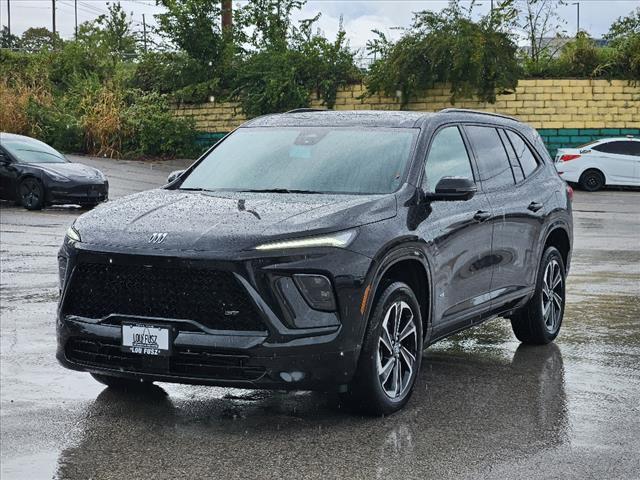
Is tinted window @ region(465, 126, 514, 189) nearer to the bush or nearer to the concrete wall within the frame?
the concrete wall

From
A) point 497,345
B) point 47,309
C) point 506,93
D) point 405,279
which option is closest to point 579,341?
point 497,345

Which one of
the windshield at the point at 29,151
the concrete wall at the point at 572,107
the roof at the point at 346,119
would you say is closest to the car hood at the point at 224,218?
the roof at the point at 346,119

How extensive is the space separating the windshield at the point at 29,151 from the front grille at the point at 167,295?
18332 millimetres

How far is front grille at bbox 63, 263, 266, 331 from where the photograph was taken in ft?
20.5

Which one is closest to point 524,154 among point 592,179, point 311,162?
point 311,162

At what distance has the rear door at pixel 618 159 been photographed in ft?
105

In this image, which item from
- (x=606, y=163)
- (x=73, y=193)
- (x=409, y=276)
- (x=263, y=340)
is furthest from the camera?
(x=606, y=163)

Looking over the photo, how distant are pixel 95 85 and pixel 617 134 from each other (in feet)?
53.5

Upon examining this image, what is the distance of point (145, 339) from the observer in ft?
20.9

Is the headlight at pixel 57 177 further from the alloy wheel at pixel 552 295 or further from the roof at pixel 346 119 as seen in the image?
the roof at pixel 346 119

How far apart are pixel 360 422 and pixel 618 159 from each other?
87.8 ft

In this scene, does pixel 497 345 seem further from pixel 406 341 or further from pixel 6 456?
pixel 6 456

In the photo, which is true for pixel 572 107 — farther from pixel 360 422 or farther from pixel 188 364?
pixel 188 364

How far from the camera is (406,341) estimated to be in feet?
23.2
